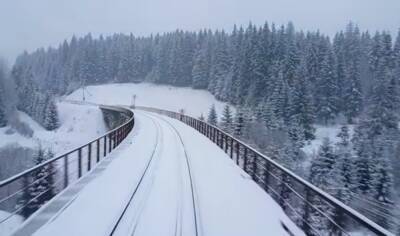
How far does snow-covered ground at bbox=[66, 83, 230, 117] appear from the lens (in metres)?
106

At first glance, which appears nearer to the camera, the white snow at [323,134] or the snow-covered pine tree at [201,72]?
the white snow at [323,134]

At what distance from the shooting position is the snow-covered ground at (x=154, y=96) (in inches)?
4166

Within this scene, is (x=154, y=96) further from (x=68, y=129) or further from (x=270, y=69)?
(x=270, y=69)

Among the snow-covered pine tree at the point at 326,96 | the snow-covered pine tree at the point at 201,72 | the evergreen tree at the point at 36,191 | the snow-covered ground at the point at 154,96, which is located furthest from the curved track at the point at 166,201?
the snow-covered pine tree at the point at 201,72

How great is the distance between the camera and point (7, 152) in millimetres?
53656

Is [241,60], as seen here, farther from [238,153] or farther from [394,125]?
[238,153]

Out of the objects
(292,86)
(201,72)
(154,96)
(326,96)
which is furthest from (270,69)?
(154,96)

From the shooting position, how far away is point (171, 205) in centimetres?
851

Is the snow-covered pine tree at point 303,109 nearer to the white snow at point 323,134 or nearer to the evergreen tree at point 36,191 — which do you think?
the white snow at point 323,134

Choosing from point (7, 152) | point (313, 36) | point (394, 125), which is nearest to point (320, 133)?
point (394, 125)

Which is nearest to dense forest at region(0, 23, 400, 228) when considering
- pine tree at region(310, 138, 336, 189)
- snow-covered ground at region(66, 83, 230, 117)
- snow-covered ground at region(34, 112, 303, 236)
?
pine tree at region(310, 138, 336, 189)

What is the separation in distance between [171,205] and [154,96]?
112 metres

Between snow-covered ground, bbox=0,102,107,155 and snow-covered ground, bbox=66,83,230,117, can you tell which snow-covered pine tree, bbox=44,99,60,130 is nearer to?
snow-covered ground, bbox=0,102,107,155

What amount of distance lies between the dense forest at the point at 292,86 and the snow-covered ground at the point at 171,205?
811 centimetres
